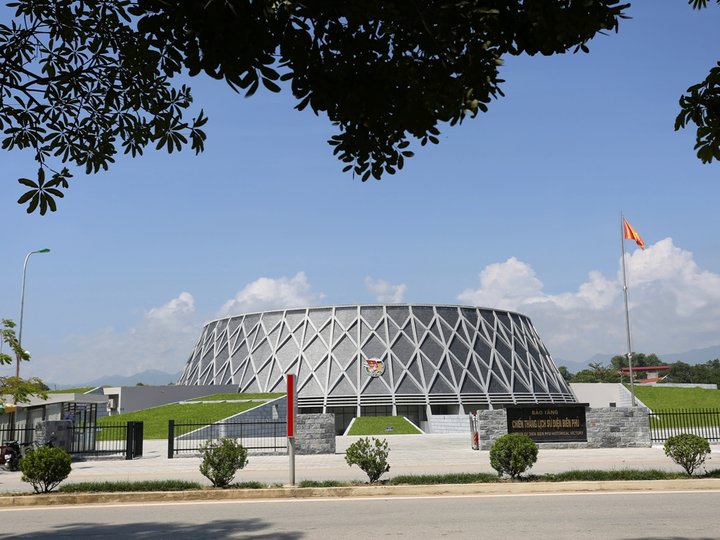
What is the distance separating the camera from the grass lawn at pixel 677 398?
55.2 m

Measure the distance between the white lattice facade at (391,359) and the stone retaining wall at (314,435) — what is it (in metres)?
30.3

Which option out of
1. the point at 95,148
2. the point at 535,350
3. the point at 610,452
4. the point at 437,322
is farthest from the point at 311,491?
the point at 535,350

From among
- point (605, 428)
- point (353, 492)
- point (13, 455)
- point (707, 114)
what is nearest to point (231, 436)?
point (13, 455)

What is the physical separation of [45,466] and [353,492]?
662 cm

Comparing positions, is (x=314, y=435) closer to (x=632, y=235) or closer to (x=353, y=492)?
(x=353, y=492)

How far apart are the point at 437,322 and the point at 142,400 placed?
28.5 m

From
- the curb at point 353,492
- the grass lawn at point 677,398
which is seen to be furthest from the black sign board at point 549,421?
the grass lawn at point 677,398

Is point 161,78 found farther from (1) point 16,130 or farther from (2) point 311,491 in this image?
(2) point 311,491

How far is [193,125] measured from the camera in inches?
308

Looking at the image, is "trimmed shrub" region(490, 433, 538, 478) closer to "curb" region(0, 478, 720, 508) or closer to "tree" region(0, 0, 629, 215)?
"curb" region(0, 478, 720, 508)

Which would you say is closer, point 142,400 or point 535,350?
point 142,400

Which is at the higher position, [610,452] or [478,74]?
[478,74]

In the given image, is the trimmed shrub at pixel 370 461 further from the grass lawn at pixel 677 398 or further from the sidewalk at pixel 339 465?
the grass lawn at pixel 677 398

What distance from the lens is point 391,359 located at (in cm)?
5988
